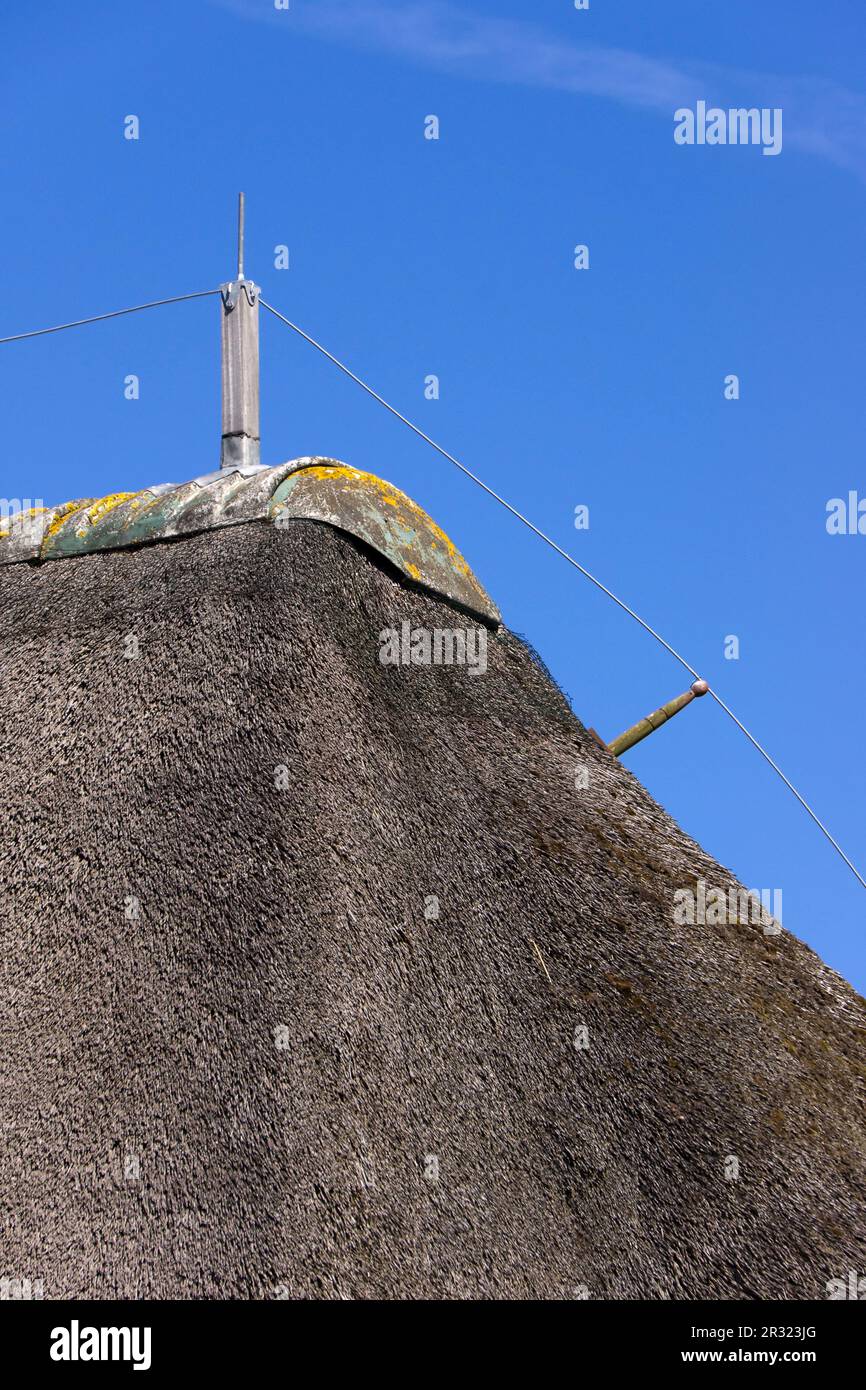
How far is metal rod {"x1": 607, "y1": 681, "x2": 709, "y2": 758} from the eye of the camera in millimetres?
8203

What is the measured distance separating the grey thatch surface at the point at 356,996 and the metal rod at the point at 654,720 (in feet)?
3.62

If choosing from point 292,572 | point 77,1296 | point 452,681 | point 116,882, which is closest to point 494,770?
point 452,681

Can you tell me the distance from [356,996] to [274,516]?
2.31m

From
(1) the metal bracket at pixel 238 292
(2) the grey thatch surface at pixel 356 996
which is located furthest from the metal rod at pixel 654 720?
(1) the metal bracket at pixel 238 292

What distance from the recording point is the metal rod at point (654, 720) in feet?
26.9

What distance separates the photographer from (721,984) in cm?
615

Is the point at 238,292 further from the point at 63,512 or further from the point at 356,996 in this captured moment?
the point at 356,996

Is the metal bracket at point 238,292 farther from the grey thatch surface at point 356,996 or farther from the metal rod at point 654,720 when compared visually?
the metal rod at point 654,720

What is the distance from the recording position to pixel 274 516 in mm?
6914

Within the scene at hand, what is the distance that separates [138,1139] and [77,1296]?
0.52 metres

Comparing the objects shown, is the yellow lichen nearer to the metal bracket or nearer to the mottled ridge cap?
the mottled ridge cap

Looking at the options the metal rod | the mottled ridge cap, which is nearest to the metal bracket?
the mottled ridge cap

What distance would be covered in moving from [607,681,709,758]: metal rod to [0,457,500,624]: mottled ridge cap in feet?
3.85

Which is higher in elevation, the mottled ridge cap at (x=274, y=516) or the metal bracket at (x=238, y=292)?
the metal bracket at (x=238, y=292)
